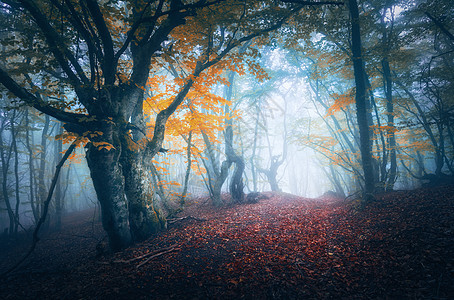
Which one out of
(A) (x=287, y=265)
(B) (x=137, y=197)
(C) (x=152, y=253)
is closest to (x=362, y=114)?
(A) (x=287, y=265)

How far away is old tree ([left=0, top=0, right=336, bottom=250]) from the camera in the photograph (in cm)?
420

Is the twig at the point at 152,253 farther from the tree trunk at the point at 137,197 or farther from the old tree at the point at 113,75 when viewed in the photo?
the tree trunk at the point at 137,197

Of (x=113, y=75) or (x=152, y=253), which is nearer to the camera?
(x=152, y=253)

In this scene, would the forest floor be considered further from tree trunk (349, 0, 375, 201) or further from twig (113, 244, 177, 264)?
tree trunk (349, 0, 375, 201)

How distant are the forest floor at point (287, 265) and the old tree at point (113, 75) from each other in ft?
5.13

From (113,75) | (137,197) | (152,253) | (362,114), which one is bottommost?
(152,253)

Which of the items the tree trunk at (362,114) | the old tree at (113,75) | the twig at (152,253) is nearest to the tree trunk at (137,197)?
the old tree at (113,75)

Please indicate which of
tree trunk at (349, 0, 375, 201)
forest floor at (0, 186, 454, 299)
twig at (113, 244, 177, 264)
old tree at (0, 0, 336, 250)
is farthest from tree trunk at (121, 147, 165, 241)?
tree trunk at (349, 0, 375, 201)

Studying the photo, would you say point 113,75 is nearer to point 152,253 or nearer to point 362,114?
point 152,253

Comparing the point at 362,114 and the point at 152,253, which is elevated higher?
the point at 362,114

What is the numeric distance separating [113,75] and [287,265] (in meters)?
6.81

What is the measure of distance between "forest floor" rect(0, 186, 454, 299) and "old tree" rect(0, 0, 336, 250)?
156 cm

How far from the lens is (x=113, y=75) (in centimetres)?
478

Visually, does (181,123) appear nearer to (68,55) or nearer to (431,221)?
(68,55)
